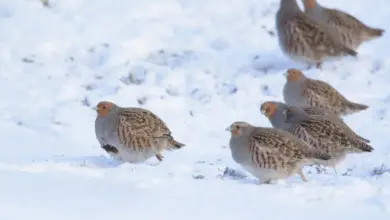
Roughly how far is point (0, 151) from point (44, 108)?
60.9 inches

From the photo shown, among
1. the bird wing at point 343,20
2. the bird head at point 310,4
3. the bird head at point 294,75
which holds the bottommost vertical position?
the bird head at point 294,75

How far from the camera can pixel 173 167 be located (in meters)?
8.13

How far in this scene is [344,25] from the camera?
1308 cm

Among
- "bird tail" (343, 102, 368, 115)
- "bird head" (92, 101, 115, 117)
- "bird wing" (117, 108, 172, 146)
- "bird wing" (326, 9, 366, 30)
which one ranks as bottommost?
"bird wing" (117, 108, 172, 146)

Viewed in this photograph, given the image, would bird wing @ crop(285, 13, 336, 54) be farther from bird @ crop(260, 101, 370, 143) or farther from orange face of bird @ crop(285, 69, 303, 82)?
bird @ crop(260, 101, 370, 143)

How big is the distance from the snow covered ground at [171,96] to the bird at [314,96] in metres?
0.21

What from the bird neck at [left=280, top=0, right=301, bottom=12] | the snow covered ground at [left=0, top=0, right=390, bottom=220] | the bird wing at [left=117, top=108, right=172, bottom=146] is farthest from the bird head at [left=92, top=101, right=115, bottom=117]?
the bird neck at [left=280, top=0, right=301, bottom=12]

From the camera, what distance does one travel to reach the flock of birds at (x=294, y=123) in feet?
26.7

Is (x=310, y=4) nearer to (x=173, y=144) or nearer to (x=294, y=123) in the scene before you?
(x=294, y=123)

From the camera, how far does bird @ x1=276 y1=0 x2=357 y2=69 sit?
41.0 feet

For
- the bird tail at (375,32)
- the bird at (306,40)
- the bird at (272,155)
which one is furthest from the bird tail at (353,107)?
the bird at (272,155)

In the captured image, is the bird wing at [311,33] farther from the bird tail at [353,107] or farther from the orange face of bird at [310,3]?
the bird tail at [353,107]

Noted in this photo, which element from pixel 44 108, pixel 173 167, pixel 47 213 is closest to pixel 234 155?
pixel 173 167

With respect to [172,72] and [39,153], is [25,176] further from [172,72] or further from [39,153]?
[172,72]
